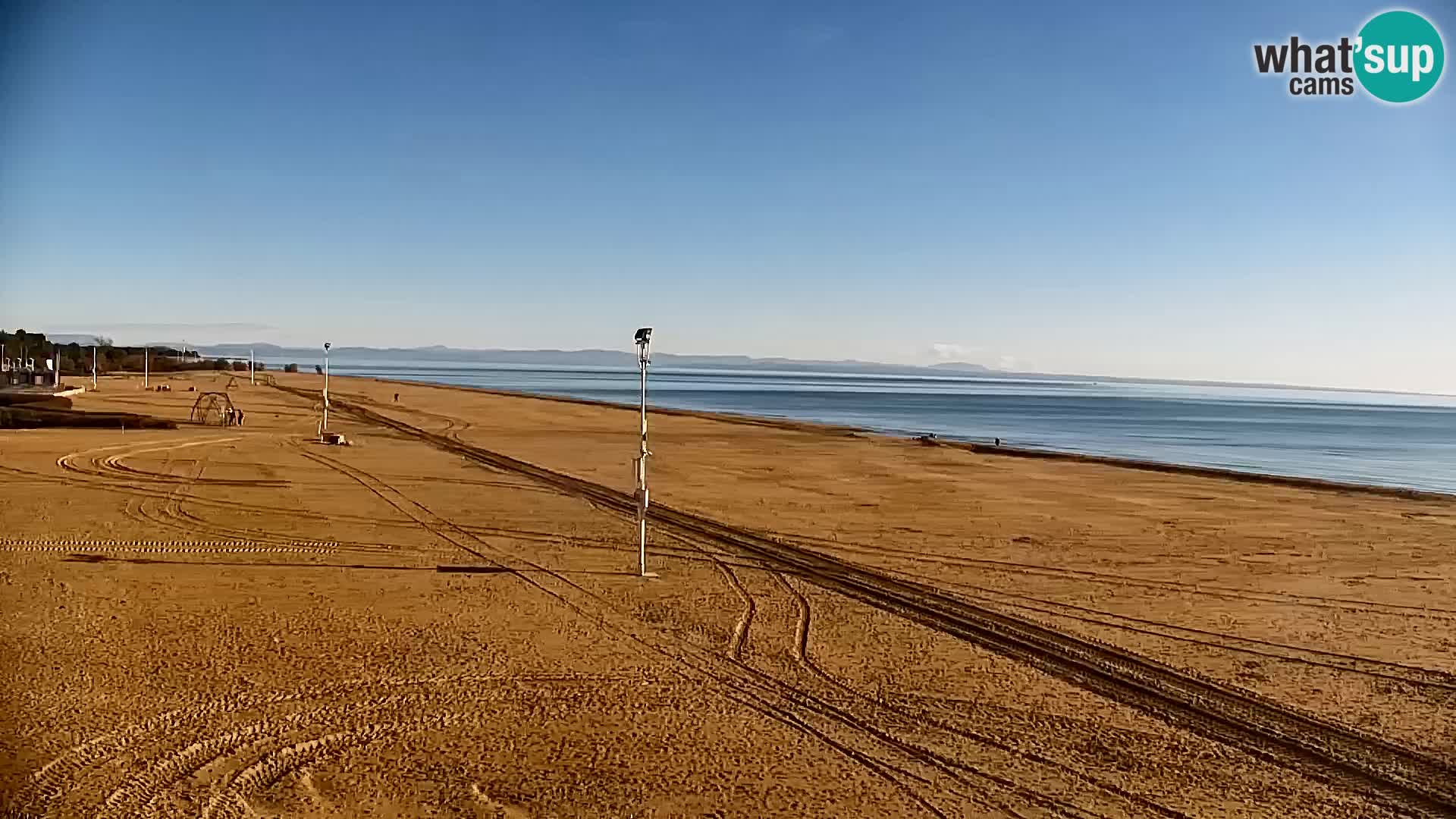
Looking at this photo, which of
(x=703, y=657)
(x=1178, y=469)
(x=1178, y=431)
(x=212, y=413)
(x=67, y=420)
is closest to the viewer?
(x=703, y=657)

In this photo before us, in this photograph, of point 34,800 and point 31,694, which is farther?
point 31,694

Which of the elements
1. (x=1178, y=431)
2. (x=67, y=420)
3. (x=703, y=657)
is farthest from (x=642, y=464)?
(x=1178, y=431)

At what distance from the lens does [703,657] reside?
34.0 feet

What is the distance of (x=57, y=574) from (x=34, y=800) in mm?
7630

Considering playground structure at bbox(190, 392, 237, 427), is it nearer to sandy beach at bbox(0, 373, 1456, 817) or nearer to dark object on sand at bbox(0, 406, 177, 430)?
dark object on sand at bbox(0, 406, 177, 430)

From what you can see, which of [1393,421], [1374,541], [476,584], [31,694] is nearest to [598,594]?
[476,584]

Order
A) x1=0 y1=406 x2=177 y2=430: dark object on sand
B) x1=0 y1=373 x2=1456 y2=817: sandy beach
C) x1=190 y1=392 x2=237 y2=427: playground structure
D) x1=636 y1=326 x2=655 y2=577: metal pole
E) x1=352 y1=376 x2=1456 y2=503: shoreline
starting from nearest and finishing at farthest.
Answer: x1=0 y1=373 x2=1456 y2=817: sandy beach
x1=636 y1=326 x2=655 y2=577: metal pole
x1=352 y1=376 x2=1456 y2=503: shoreline
x1=0 y1=406 x2=177 y2=430: dark object on sand
x1=190 y1=392 x2=237 y2=427: playground structure

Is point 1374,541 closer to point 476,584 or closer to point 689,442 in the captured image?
point 476,584

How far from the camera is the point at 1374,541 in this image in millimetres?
19016

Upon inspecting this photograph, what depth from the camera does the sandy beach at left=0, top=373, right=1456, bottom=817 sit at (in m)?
7.30

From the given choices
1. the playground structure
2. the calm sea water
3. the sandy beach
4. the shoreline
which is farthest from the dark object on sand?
the calm sea water

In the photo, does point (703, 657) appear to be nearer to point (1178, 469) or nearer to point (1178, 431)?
point (1178, 469)

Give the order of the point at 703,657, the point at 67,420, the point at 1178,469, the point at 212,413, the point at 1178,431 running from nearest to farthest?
the point at 703,657 < the point at 1178,469 < the point at 67,420 < the point at 212,413 < the point at 1178,431

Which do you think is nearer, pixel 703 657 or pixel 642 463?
pixel 703 657
